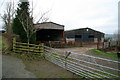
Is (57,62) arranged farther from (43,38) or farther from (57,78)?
(43,38)

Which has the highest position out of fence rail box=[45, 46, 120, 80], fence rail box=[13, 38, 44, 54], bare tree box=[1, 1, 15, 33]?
bare tree box=[1, 1, 15, 33]

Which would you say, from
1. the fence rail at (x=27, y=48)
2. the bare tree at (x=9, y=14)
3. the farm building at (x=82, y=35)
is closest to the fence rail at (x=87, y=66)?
the fence rail at (x=27, y=48)

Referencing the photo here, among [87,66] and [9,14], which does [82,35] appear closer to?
[9,14]

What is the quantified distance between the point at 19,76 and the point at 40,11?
7.68 meters

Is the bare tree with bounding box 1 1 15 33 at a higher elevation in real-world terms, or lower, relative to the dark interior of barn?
higher

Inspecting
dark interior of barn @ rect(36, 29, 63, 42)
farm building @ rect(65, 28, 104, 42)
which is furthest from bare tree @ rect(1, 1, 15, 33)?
farm building @ rect(65, 28, 104, 42)

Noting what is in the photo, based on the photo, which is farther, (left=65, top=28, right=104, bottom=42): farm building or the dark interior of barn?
(left=65, top=28, right=104, bottom=42): farm building

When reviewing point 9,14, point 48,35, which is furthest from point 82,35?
point 9,14

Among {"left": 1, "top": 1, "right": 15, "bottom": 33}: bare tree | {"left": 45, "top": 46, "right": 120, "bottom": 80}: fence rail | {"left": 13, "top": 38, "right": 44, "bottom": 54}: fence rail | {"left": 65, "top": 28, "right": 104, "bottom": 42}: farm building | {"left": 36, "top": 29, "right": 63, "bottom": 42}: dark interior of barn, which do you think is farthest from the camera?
{"left": 65, "top": 28, "right": 104, "bottom": 42}: farm building

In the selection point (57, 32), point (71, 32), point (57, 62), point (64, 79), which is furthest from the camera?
point (71, 32)

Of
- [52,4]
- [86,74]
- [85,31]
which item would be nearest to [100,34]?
[85,31]

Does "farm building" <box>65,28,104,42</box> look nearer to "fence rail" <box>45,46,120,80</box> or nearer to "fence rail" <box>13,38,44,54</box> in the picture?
"fence rail" <box>13,38,44,54</box>

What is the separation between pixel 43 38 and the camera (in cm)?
2323

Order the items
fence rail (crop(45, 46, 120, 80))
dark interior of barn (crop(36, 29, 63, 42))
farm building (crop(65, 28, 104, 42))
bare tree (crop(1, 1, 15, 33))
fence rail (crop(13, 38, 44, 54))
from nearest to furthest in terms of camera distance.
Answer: fence rail (crop(45, 46, 120, 80)), fence rail (crop(13, 38, 44, 54)), bare tree (crop(1, 1, 15, 33)), dark interior of barn (crop(36, 29, 63, 42)), farm building (crop(65, 28, 104, 42))
